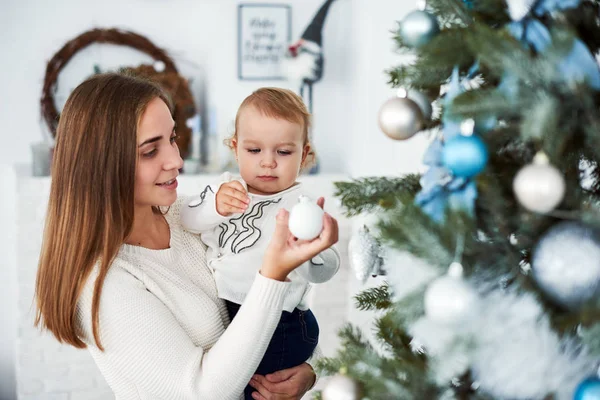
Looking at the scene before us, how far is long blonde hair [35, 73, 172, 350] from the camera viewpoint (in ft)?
3.70

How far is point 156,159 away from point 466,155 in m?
0.77

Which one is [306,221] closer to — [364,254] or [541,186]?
[364,254]

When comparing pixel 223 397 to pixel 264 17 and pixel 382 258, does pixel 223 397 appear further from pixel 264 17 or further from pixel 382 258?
pixel 264 17

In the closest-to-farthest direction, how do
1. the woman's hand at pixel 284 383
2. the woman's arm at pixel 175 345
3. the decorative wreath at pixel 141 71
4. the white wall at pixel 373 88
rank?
the woman's arm at pixel 175 345
the woman's hand at pixel 284 383
the white wall at pixel 373 88
the decorative wreath at pixel 141 71

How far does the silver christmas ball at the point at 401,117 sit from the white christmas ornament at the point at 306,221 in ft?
0.74

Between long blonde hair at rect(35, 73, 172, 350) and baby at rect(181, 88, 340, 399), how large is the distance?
237 millimetres

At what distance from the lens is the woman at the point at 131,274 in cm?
106

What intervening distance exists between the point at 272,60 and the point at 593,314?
2.76m

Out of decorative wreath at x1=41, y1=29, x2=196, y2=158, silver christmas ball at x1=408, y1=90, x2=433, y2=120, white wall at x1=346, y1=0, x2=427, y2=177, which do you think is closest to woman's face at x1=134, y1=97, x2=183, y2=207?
silver christmas ball at x1=408, y1=90, x2=433, y2=120

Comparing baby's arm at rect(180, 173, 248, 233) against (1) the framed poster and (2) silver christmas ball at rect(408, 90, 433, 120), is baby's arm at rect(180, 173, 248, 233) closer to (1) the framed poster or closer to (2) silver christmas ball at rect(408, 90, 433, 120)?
(2) silver christmas ball at rect(408, 90, 433, 120)

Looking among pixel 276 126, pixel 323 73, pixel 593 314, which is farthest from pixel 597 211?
pixel 323 73

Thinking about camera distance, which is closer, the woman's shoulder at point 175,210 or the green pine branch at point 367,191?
the green pine branch at point 367,191

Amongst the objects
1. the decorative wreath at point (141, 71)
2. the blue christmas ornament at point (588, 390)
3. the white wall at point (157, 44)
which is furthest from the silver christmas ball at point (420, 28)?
the white wall at point (157, 44)

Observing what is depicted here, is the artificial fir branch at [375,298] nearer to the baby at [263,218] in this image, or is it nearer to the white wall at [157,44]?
the baby at [263,218]
